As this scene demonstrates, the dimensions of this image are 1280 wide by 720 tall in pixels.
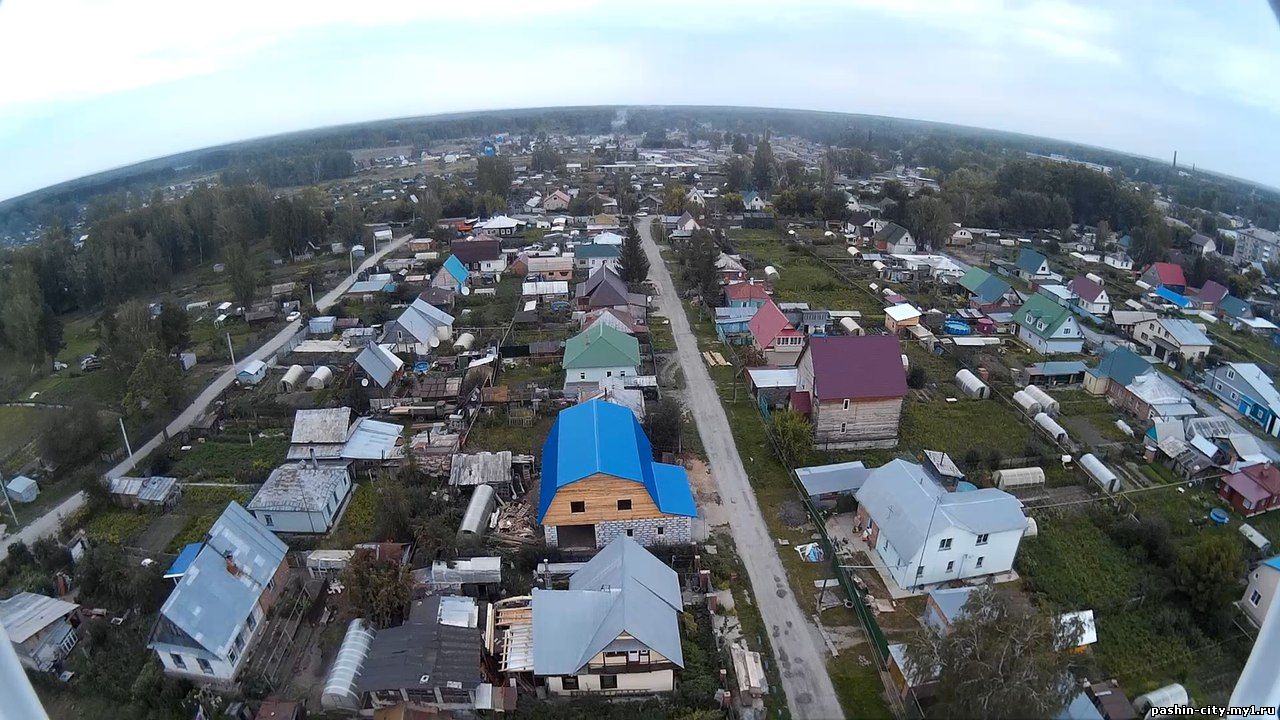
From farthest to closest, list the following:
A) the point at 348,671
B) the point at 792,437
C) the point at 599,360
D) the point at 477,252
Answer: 1. the point at 477,252
2. the point at 599,360
3. the point at 792,437
4. the point at 348,671

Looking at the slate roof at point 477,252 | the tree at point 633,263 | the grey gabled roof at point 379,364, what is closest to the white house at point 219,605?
the grey gabled roof at point 379,364

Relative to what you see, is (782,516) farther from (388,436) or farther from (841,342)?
(388,436)

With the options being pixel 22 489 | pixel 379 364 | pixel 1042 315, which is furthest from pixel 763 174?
pixel 22 489

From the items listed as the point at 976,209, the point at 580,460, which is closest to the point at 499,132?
the point at 976,209

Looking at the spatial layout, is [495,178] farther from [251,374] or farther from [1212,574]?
[1212,574]

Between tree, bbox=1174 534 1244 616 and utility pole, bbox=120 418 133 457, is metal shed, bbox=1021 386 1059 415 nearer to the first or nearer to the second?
tree, bbox=1174 534 1244 616

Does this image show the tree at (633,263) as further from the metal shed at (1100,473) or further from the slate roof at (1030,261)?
the slate roof at (1030,261)
